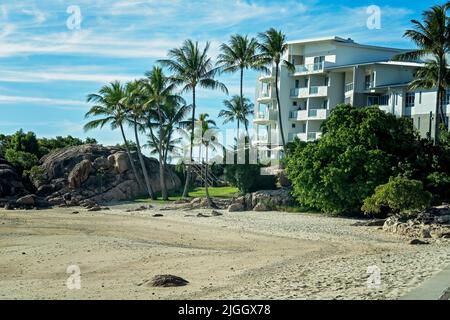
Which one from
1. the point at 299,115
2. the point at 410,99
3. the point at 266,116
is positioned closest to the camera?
the point at 410,99

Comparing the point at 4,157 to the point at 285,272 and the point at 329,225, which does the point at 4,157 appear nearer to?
the point at 329,225

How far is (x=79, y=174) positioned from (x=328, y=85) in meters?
27.4

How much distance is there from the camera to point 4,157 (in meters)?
60.8

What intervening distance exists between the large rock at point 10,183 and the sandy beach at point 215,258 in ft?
69.1

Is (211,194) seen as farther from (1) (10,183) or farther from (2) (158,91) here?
(1) (10,183)

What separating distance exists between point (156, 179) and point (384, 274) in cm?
4824

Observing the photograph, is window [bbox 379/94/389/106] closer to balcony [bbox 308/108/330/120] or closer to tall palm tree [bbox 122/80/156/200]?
balcony [bbox 308/108/330/120]

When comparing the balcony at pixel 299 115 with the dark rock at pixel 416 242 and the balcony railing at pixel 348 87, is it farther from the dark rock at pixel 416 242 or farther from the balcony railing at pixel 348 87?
the dark rock at pixel 416 242

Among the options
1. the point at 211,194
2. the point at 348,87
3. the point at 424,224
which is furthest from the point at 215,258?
the point at 348,87

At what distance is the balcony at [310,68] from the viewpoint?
62.7 metres

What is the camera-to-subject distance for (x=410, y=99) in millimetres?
55125
